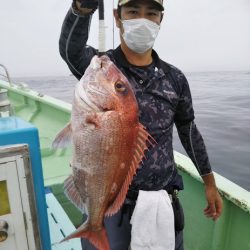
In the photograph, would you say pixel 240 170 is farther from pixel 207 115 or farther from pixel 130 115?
pixel 207 115

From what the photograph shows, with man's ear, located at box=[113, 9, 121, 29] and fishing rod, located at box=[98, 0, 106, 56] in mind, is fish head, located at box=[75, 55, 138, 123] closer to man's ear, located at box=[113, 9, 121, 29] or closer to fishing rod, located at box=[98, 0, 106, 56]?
fishing rod, located at box=[98, 0, 106, 56]

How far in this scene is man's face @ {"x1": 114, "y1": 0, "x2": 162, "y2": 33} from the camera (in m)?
1.74

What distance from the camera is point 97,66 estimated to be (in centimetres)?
135

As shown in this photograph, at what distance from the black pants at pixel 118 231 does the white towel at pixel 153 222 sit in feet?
0.25

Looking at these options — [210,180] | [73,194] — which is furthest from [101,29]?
[210,180]

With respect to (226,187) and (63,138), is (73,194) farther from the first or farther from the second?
(226,187)

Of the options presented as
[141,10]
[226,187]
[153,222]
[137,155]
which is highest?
[141,10]

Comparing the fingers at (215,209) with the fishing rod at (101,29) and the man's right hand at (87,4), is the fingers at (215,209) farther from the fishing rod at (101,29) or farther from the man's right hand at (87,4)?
the man's right hand at (87,4)

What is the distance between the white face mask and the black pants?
38.8 inches

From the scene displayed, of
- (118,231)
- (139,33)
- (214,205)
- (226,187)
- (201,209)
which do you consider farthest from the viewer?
(201,209)

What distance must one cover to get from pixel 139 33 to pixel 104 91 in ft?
1.98

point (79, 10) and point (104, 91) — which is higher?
point (79, 10)

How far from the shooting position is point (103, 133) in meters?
1.33

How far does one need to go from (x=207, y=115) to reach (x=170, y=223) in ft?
35.1
